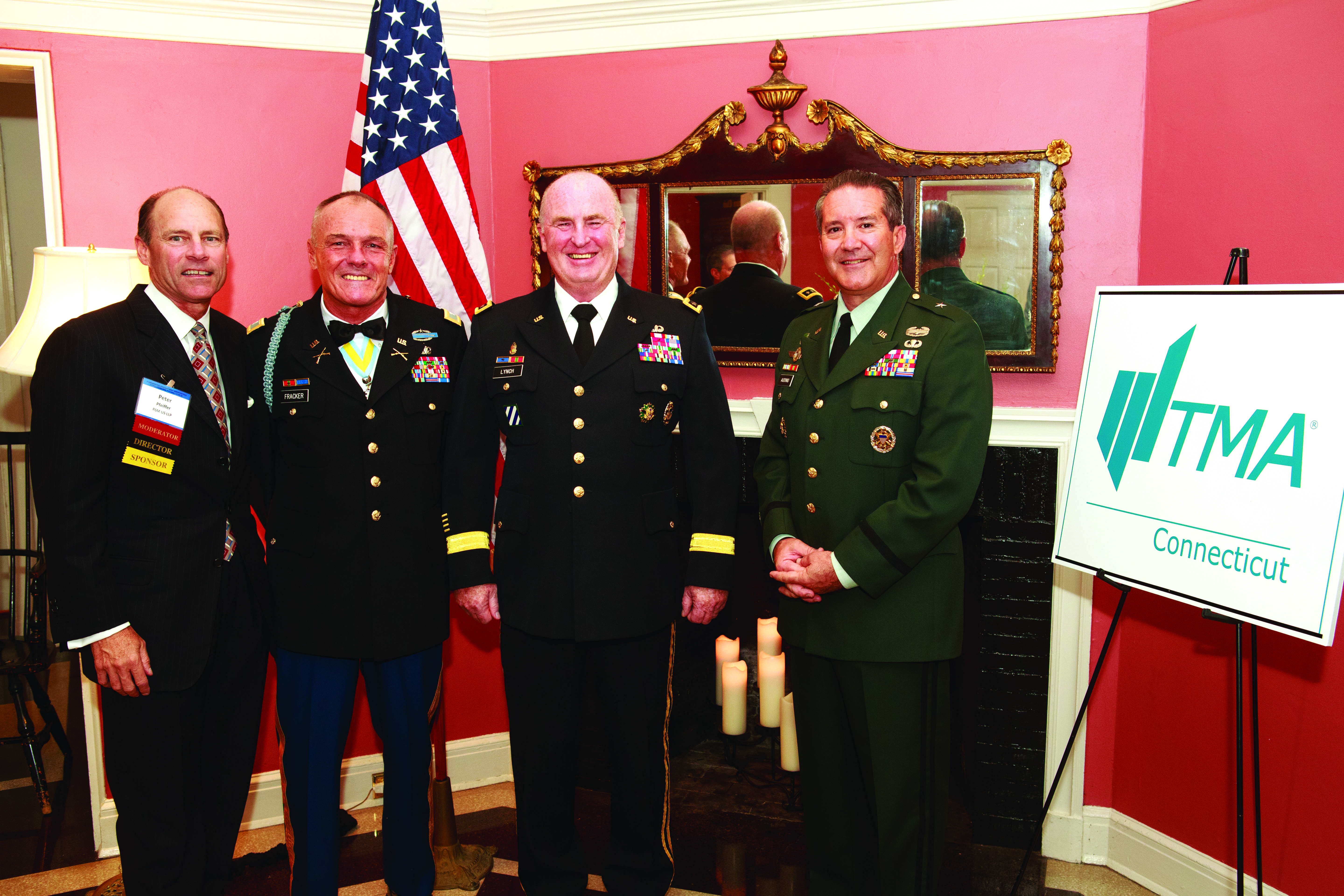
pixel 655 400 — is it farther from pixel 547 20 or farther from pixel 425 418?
pixel 547 20

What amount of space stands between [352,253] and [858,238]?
1.17 meters

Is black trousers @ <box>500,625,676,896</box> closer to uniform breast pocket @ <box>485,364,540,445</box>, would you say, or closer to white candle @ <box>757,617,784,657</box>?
uniform breast pocket @ <box>485,364,540,445</box>

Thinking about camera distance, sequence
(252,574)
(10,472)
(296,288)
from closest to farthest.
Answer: (252,574)
(296,288)
(10,472)

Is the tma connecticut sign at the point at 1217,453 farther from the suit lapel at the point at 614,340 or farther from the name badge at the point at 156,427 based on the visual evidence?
the name badge at the point at 156,427

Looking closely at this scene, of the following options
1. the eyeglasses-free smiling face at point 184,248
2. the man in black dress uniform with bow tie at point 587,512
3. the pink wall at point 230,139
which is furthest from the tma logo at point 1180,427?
the pink wall at point 230,139

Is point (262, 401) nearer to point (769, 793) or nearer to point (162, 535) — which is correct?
point (162, 535)

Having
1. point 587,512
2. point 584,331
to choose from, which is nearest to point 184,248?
point 584,331

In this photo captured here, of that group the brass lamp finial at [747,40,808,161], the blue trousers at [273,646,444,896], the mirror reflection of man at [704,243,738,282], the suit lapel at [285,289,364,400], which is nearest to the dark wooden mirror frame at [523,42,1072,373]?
the brass lamp finial at [747,40,808,161]

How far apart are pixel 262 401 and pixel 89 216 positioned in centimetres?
112

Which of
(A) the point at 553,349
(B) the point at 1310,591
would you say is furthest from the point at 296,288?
(B) the point at 1310,591

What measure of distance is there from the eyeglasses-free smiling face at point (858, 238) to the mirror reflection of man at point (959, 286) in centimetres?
67

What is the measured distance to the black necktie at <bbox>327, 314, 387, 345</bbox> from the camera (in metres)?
2.18

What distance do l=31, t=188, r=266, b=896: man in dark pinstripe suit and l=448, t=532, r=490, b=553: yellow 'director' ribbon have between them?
46cm

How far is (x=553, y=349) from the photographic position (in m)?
2.15
